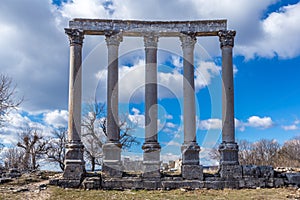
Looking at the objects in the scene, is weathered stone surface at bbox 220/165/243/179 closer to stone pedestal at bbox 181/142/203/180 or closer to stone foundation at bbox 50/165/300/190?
stone foundation at bbox 50/165/300/190

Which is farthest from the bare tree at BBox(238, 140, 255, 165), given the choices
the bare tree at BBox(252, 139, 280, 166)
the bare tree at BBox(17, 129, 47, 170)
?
the bare tree at BBox(17, 129, 47, 170)

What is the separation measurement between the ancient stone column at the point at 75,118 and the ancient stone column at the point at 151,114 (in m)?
4.19

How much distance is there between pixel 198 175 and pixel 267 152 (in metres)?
44.2

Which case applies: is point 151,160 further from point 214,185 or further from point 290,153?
point 290,153

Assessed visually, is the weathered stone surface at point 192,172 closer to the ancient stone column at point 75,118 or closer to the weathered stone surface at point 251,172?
the weathered stone surface at point 251,172

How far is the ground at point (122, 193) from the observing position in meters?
19.9

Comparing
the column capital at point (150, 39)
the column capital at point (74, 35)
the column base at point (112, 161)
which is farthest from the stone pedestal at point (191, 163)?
the column capital at point (74, 35)

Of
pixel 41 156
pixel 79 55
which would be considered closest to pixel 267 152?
pixel 41 156

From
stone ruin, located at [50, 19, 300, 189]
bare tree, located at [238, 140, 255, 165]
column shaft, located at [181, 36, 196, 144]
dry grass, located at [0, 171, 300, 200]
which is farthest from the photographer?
bare tree, located at [238, 140, 255, 165]

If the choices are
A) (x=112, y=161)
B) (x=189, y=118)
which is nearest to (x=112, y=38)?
(x=189, y=118)

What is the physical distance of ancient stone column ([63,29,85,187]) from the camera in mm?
23344

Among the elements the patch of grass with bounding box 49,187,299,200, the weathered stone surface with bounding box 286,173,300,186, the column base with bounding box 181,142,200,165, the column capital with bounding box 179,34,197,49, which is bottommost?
the patch of grass with bounding box 49,187,299,200

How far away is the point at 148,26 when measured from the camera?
1032 inches

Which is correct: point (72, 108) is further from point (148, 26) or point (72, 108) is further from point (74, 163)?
Result: point (148, 26)
